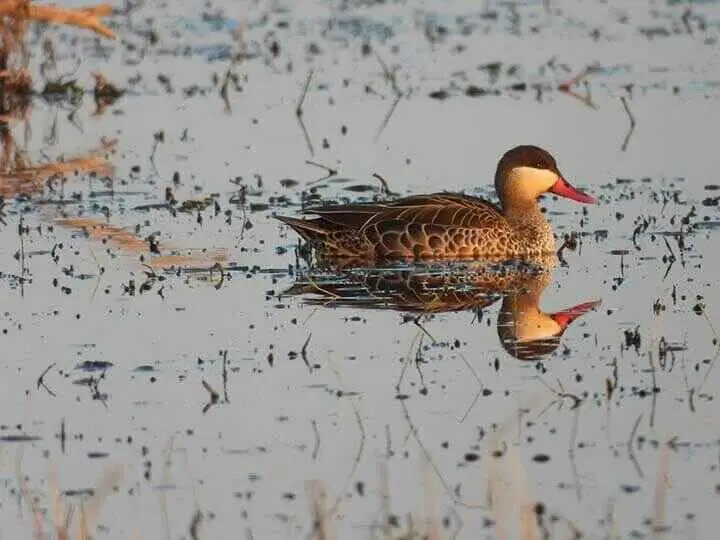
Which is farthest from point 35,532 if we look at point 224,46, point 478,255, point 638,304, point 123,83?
point 224,46

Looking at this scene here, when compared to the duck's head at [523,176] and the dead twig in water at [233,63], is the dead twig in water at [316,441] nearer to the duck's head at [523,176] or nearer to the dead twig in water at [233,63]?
the duck's head at [523,176]

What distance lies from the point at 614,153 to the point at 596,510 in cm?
934

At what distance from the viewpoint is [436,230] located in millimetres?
14133

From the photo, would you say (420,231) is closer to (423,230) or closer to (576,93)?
(423,230)

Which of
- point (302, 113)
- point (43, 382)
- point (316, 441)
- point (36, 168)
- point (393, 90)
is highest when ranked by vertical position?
point (393, 90)

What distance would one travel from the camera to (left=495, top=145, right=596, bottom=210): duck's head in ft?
48.4

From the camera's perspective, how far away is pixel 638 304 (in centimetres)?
1261

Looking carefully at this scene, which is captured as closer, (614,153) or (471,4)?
(614,153)

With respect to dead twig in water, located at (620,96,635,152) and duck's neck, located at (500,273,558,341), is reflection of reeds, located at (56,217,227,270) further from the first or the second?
dead twig in water, located at (620,96,635,152)

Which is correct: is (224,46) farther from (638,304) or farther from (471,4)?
(638,304)

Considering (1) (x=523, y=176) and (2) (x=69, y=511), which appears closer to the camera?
(2) (x=69, y=511)

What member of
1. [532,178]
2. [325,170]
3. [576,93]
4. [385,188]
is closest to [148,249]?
[385,188]

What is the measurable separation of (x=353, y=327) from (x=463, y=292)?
1211mm

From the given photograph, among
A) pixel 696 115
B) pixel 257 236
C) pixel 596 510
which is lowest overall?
pixel 596 510
